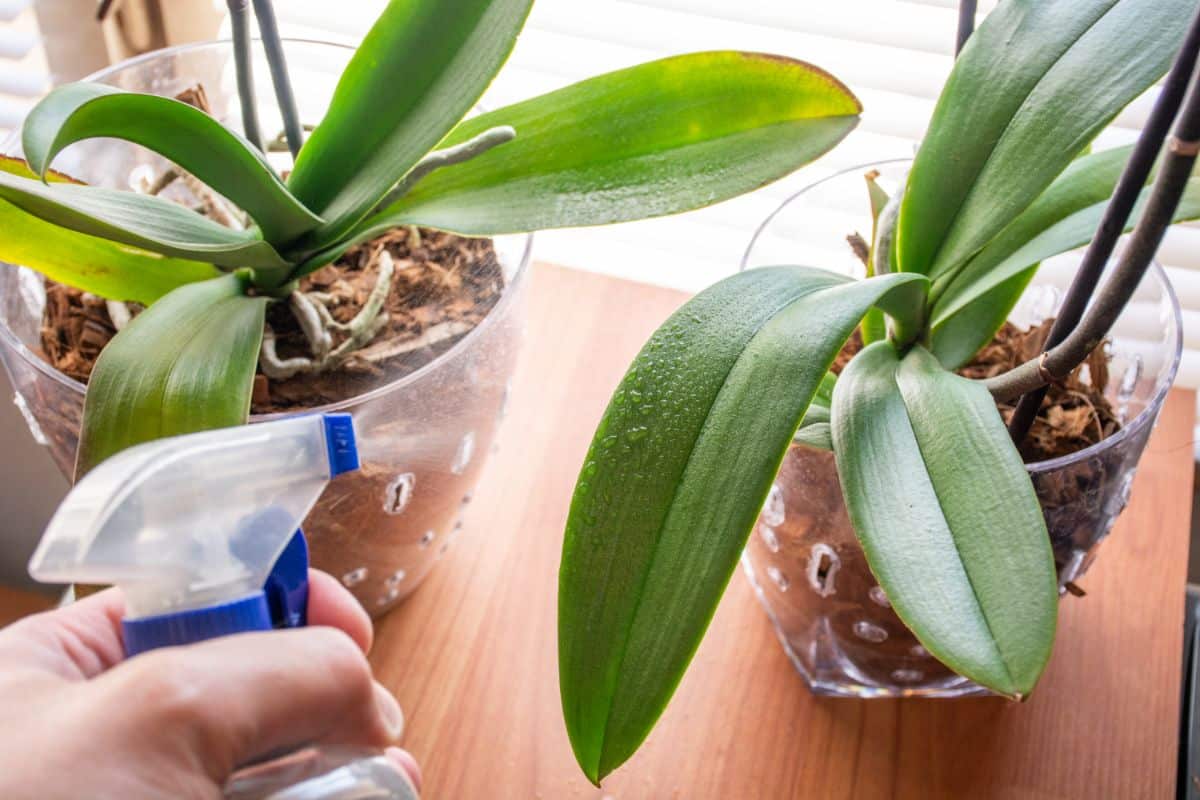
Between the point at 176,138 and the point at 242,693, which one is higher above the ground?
the point at 176,138

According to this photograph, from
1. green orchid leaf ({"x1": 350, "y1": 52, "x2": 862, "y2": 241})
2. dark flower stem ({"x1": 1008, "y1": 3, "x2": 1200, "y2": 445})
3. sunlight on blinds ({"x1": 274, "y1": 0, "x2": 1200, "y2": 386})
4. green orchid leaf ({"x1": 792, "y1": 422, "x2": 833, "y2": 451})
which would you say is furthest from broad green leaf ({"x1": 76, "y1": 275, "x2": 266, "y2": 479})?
sunlight on blinds ({"x1": 274, "y1": 0, "x2": 1200, "y2": 386})

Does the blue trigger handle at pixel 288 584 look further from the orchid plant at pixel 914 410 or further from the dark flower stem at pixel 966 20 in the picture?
the dark flower stem at pixel 966 20

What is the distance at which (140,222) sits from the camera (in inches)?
19.9

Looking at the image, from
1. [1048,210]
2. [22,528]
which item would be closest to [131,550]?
Answer: [1048,210]

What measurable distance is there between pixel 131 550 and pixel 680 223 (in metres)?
0.71

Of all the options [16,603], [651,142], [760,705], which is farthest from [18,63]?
[760,705]

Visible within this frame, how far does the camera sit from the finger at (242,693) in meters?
0.33

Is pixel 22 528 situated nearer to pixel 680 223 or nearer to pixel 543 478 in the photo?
pixel 543 478

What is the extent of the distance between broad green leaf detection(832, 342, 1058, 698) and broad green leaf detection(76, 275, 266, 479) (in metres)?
0.26

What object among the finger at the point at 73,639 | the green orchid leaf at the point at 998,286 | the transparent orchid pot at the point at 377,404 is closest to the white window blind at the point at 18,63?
the transparent orchid pot at the point at 377,404

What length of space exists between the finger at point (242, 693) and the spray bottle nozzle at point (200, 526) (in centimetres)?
3

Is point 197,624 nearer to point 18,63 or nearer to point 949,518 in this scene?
point 949,518

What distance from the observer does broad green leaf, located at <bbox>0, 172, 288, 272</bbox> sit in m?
0.44

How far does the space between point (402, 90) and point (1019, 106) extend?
0.91ft
